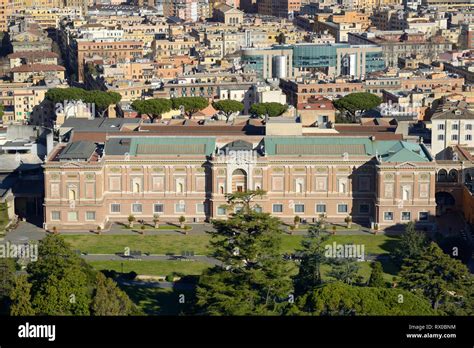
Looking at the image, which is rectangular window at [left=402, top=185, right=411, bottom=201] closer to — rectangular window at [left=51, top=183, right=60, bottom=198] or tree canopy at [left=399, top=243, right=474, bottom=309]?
tree canopy at [left=399, top=243, right=474, bottom=309]

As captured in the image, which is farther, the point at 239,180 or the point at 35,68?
the point at 35,68

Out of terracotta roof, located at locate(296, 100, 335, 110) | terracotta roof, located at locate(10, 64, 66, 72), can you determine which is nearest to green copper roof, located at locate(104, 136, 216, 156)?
terracotta roof, located at locate(296, 100, 335, 110)

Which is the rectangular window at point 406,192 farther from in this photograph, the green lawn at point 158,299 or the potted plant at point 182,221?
the green lawn at point 158,299

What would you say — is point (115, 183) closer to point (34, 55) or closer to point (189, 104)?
point (189, 104)

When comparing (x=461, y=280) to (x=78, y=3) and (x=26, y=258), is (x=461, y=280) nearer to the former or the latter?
(x=26, y=258)

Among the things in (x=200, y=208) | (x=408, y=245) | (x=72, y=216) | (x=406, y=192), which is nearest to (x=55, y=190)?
(x=72, y=216)

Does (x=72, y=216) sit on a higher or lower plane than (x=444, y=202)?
lower
